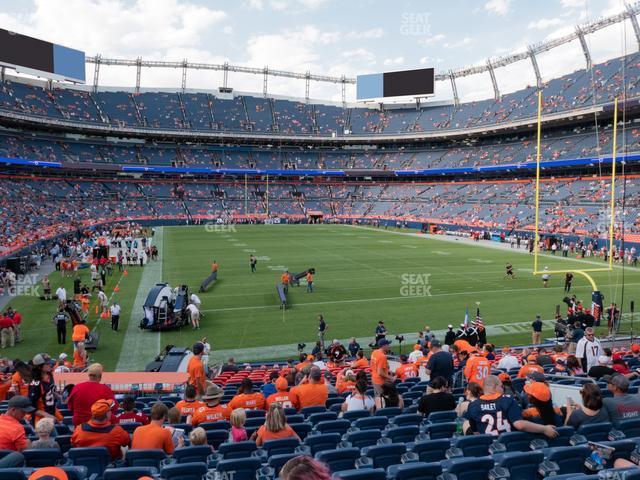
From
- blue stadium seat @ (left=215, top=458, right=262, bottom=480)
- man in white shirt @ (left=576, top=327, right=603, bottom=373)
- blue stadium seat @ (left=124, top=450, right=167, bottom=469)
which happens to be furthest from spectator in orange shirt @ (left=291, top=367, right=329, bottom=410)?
man in white shirt @ (left=576, top=327, right=603, bottom=373)

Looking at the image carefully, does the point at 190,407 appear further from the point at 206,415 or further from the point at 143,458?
the point at 143,458

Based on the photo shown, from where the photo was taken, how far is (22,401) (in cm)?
562

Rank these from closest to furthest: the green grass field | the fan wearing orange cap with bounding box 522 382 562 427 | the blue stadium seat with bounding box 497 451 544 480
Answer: the blue stadium seat with bounding box 497 451 544 480 → the fan wearing orange cap with bounding box 522 382 562 427 → the green grass field

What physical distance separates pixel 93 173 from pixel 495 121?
63.2 m

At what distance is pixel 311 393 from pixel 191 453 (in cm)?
279

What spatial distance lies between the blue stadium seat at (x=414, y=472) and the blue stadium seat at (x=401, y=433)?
1.78 metres

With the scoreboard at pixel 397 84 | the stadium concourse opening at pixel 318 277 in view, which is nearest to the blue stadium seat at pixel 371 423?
the stadium concourse opening at pixel 318 277

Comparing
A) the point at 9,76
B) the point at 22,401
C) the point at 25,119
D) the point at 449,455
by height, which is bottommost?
the point at 449,455

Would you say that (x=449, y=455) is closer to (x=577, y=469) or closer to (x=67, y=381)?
(x=577, y=469)

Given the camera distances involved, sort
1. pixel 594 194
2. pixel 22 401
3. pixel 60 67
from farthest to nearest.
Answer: pixel 60 67 → pixel 594 194 → pixel 22 401

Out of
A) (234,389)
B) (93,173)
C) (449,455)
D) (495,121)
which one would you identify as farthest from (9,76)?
(449,455)

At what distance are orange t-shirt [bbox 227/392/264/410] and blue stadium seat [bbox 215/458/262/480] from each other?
244 cm

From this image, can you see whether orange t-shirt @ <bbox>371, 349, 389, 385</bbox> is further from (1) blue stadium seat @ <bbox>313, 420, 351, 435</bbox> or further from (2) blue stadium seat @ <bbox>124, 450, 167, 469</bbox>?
(2) blue stadium seat @ <bbox>124, 450, 167, 469</bbox>

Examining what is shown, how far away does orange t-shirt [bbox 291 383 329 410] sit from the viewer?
786 centimetres
